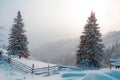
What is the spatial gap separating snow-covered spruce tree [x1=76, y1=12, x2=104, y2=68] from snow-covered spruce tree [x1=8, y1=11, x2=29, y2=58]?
1382cm

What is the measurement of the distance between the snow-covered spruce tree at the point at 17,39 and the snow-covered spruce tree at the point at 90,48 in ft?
45.3

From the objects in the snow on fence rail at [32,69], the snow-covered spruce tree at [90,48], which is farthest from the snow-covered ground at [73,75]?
the snow-covered spruce tree at [90,48]

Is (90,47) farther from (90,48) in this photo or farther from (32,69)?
(32,69)

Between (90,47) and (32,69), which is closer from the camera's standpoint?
(32,69)

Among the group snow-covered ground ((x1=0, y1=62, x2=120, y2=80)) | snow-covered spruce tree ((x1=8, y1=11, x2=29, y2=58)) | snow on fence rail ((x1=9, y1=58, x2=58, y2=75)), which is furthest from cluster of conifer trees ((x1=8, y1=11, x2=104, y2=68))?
snow-covered spruce tree ((x1=8, y1=11, x2=29, y2=58))

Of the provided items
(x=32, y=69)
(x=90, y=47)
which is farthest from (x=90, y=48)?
(x=32, y=69)

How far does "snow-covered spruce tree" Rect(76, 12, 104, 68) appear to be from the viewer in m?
40.0

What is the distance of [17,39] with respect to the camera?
47531 mm

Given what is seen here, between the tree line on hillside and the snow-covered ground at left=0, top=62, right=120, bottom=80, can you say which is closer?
the snow-covered ground at left=0, top=62, right=120, bottom=80

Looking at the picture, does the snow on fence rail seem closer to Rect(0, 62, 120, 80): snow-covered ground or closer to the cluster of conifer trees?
Rect(0, 62, 120, 80): snow-covered ground

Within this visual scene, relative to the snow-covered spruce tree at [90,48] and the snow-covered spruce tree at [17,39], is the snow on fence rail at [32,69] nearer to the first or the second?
the snow-covered spruce tree at [90,48]

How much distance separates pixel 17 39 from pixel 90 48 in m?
16.8

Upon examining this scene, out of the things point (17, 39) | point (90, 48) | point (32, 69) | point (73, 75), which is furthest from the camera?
point (17, 39)

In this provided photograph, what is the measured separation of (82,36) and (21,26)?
15.2 meters
